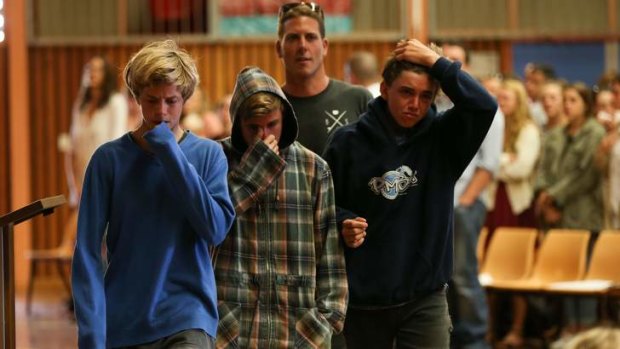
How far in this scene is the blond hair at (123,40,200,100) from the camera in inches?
133

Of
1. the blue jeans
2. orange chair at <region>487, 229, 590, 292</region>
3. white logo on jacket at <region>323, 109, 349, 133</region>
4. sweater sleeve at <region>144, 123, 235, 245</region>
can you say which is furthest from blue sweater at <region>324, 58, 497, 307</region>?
orange chair at <region>487, 229, 590, 292</region>

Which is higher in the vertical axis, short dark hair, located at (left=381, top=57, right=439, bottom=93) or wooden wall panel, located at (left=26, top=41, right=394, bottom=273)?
short dark hair, located at (left=381, top=57, right=439, bottom=93)

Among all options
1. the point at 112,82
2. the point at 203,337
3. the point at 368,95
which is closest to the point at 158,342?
the point at 203,337

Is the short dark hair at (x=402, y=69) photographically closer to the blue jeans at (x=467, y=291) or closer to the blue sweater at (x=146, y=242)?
the blue sweater at (x=146, y=242)

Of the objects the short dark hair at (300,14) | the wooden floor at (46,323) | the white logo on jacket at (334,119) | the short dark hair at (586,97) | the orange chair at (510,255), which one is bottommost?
the wooden floor at (46,323)

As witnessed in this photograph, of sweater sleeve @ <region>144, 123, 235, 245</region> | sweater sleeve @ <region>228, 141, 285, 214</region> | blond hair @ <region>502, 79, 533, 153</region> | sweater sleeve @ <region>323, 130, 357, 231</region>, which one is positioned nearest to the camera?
sweater sleeve @ <region>144, 123, 235, 245</region>

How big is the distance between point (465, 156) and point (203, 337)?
3.92 feet

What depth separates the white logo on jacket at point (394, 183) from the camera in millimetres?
4004

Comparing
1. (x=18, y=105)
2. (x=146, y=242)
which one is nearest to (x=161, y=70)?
(x=146, y=242)

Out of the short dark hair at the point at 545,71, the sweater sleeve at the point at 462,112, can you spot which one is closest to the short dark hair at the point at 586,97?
the short dark hair at the point at 545,71

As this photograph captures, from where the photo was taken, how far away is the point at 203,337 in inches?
134

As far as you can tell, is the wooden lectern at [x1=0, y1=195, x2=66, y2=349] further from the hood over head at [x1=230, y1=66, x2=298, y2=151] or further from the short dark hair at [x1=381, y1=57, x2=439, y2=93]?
the short dark hair at [x1=381, y1=57, x2=439, y2=93]

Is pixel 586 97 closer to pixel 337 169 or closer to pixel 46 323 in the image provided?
pixel 46 323

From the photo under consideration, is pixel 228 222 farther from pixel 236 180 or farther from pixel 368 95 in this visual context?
pixel 368 95
